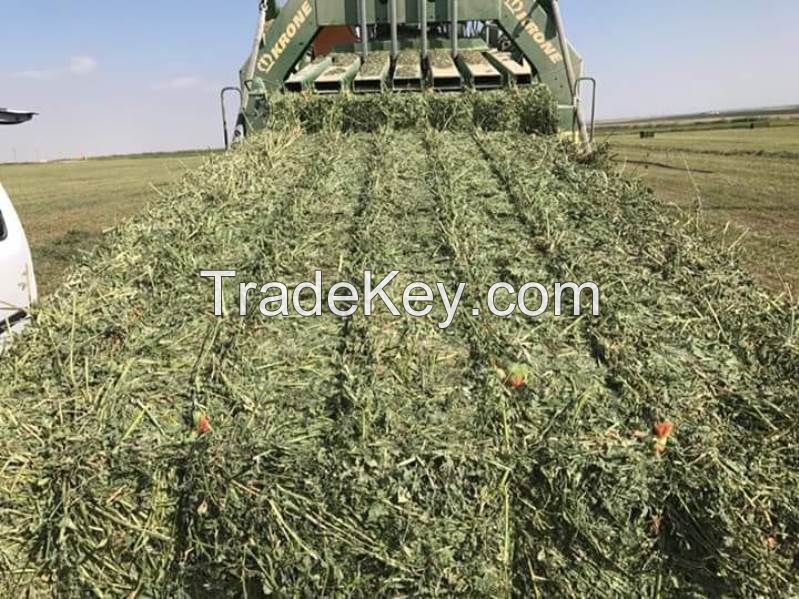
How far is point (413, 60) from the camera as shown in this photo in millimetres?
6418

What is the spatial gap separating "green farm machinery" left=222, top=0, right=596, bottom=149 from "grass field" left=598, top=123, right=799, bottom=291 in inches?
33.8

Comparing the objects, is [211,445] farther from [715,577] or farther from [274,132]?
[274,132]

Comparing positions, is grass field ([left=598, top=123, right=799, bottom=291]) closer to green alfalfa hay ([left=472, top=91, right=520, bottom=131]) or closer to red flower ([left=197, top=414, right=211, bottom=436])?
green alfalfa hay ([left=472, top=91, right=520, bottom=131])

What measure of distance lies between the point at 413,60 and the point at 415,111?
1007 millimetres

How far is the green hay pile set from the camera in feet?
18.6

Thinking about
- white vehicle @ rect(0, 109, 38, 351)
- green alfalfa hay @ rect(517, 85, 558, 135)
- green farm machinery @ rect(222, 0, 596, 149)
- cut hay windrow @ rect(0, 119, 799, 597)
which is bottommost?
cut hay windrow @ rect(0, 119, 799, 597)

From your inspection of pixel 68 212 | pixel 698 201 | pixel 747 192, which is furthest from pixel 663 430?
pixel 68 212

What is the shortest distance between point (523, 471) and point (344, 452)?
573mm

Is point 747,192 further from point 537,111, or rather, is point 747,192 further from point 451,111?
point 451,111

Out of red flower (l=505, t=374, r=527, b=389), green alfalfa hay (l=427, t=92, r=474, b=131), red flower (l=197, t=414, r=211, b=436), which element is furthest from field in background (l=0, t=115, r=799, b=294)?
red flower (l=197, t=414, r=211, b=436)

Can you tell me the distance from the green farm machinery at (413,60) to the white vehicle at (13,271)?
2.63 meters

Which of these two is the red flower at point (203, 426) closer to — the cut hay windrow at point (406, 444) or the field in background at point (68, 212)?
the cut hay windrow at point (406, 444)

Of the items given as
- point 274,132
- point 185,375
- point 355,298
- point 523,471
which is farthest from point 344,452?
point 274,132

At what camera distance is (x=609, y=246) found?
Result: 11.2 feet
